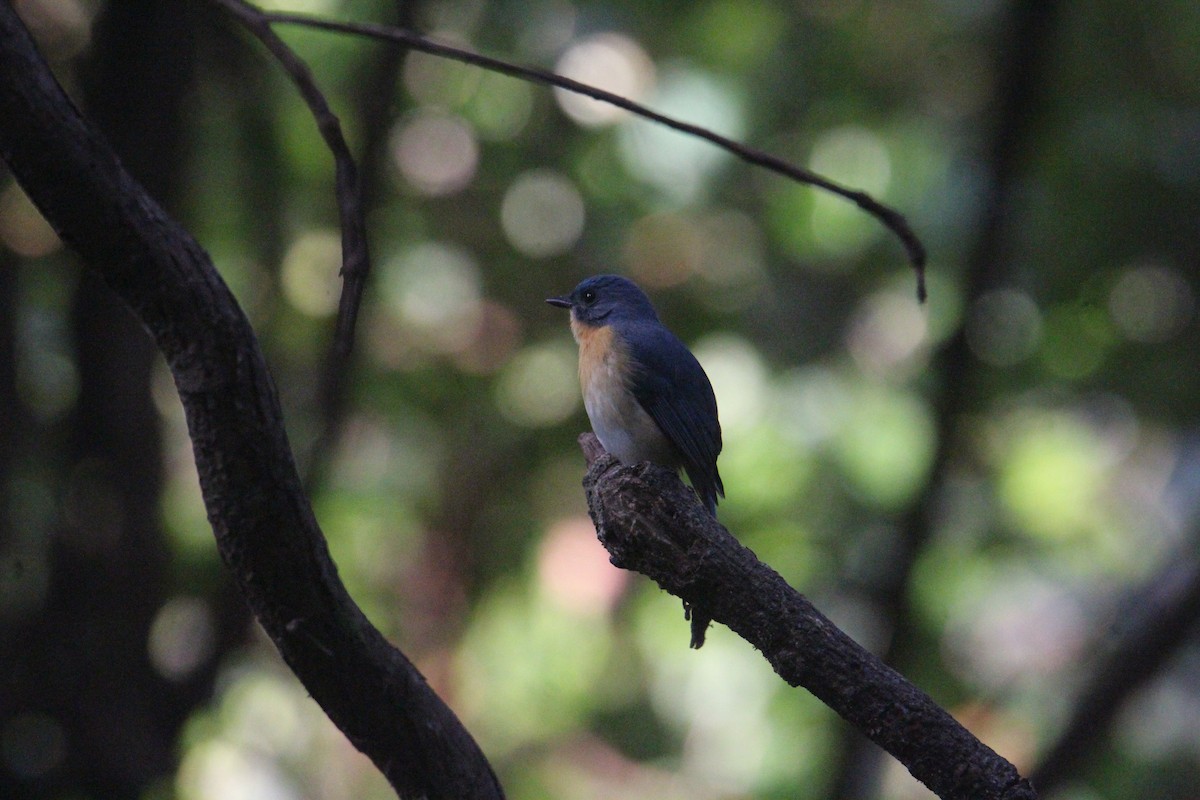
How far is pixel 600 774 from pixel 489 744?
57cm

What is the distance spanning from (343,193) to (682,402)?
2.27m

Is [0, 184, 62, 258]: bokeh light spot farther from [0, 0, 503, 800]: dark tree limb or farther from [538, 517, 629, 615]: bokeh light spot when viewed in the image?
[0, 0, 503, 800]: dark tree limb

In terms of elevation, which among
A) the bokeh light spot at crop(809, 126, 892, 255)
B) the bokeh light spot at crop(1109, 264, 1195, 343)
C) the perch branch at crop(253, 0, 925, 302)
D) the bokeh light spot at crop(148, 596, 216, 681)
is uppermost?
the bokeh light spot at crop(809, 126, 892, 255)

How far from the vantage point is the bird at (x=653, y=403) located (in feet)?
12.8

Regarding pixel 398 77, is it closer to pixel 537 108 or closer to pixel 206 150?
pixel 537 108

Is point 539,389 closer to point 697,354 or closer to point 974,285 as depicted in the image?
point 697,354

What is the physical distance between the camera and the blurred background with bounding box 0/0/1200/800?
485 centimetres

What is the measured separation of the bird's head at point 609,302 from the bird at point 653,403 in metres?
0.22

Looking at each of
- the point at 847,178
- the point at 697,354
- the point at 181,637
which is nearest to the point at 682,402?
the point at 697,354

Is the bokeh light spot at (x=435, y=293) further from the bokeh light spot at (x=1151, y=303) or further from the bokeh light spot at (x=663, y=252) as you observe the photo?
the bokeh light spot at (x=1151, y=303)

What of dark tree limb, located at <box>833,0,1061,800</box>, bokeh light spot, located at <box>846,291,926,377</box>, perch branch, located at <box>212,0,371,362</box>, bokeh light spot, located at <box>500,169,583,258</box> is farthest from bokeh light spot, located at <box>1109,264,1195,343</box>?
perch branch, located at <box>212,0,371,362</box>

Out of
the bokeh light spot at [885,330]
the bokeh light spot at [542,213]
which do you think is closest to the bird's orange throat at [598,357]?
the bokeh light spot at [542,213]

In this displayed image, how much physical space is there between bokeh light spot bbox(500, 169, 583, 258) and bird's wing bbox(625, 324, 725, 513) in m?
1.61

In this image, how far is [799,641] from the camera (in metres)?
2.26
